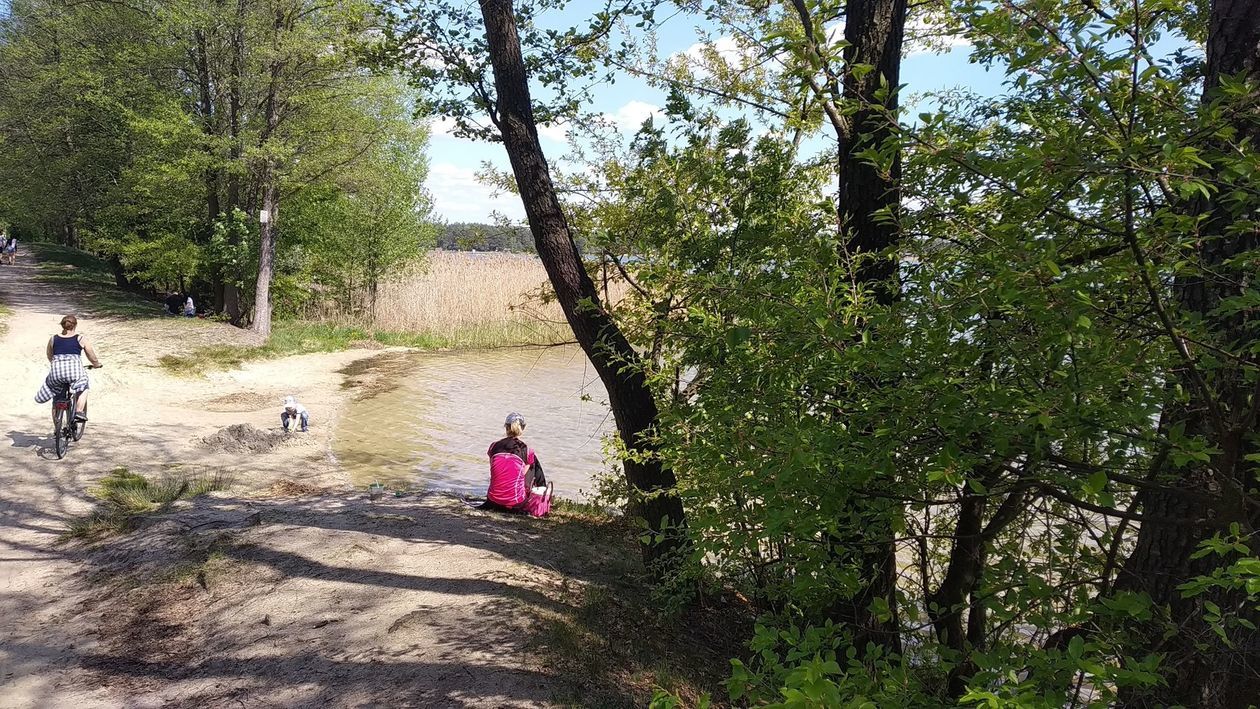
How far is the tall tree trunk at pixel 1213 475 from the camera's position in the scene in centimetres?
187

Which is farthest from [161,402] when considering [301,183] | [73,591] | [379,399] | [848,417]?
[848,417]

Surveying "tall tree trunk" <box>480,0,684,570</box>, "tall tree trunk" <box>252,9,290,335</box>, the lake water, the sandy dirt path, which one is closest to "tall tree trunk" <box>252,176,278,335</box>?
"tall tree trunk" <box>252,9,290,335</box>

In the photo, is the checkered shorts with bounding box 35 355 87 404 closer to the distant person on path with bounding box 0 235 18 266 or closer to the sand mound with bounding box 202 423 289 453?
the sand mound with bounding box 202 423 289 453

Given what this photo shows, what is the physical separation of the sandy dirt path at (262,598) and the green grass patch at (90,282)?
489 inches

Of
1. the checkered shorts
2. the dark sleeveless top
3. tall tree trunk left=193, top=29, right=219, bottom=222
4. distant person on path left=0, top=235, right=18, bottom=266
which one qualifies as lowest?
the checkered shorts

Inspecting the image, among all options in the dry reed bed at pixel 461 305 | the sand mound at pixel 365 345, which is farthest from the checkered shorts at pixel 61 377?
the dry reed bed at pixel 461 305

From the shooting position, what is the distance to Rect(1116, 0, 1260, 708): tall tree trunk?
187 cm

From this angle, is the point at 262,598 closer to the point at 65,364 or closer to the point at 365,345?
the point at 65,364

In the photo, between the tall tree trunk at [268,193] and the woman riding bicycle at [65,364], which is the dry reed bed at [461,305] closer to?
the tall tree trunk at [268,193]

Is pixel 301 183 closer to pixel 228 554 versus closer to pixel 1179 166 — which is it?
pixel 228 554

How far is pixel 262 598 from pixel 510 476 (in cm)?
250

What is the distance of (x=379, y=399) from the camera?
1424 cm

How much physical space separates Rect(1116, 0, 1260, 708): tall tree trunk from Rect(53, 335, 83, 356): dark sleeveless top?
9.89m

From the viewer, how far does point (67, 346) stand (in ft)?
27.4
